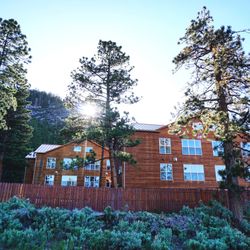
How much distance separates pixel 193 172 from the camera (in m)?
20.9

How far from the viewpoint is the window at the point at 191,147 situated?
71.1ft

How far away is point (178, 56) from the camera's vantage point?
11688 millimetres

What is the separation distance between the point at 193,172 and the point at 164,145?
3994mm

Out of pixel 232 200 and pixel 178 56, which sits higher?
pixel 178 56

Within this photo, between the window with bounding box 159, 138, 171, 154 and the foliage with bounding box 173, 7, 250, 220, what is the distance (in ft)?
35.6

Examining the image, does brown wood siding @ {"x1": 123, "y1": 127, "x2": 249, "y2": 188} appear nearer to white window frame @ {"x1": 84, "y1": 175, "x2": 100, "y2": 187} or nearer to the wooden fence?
the wooden fence

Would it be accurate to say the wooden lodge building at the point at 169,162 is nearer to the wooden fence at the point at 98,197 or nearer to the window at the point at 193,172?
the window at the point at 193,172

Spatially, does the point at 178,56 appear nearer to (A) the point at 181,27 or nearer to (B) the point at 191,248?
(A) the point at 181,27

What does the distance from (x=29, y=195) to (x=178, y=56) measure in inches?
499

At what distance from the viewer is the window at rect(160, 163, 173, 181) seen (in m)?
20.3

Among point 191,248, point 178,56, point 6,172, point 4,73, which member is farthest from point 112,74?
point 6,172

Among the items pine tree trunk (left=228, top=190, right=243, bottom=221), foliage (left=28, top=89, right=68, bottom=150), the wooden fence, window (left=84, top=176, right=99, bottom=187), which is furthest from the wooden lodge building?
foliage (left=28, top=89, right=68, bottom=150)

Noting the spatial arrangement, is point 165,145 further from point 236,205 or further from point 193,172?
point 236,205

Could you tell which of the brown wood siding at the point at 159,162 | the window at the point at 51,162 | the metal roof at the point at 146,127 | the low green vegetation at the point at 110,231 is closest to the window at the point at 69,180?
the window at the point at 51,162
